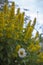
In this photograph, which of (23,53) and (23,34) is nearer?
(23,53)

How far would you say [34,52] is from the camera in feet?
6.13

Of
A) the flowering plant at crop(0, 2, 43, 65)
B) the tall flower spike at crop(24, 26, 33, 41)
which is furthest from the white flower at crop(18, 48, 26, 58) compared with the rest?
the tall flower spike at crop(24, 26, 33, 41)

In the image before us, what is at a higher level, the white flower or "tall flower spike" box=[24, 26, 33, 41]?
"tall flower spike" box=[24, 26, 33, 41]

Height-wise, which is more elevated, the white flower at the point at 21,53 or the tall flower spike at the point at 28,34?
the tall flower spike at the point at 28,34

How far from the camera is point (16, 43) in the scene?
1799mm

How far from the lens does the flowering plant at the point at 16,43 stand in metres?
1.75

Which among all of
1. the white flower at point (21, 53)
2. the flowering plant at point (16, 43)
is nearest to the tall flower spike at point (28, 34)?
the flowering plant at point (16, 43)

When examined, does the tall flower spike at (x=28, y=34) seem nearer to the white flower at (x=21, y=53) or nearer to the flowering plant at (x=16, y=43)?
the flowering plant at (x=16, y=43)

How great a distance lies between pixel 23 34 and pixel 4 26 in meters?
0.18

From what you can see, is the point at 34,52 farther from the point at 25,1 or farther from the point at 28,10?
the point at 25,1

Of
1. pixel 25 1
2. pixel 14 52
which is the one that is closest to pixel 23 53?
pixel 14 52

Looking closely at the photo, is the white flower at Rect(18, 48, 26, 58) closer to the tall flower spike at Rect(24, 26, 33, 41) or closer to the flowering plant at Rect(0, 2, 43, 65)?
the flowering plant at Rect(0, 2, 43, 65)

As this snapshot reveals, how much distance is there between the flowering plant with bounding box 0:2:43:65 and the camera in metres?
1.75

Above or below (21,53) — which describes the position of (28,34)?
above
